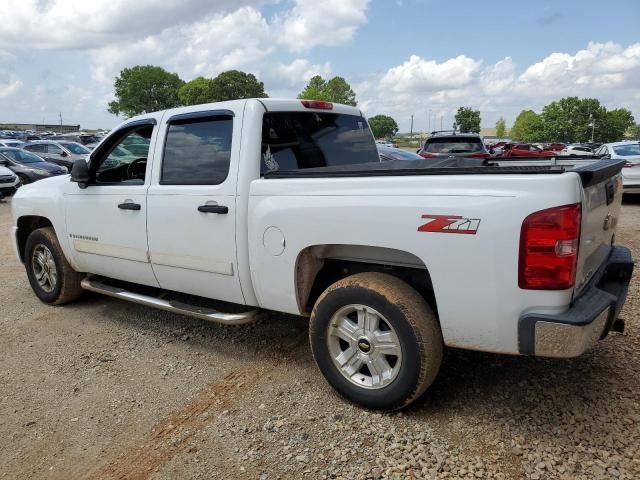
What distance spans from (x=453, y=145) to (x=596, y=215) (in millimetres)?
10538

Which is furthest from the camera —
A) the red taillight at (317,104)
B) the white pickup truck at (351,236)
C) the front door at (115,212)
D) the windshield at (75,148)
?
the windshield at (75,148)

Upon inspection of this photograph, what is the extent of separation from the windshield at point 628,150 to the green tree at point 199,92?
68340 mm

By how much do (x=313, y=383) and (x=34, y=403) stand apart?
1839 millimetres

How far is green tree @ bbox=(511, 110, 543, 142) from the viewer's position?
343ft

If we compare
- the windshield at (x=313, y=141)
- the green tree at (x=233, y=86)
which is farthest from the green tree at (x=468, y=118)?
the windshield at (x=313, y=141)

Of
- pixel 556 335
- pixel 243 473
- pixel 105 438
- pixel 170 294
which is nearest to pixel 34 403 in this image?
pixel 105 438

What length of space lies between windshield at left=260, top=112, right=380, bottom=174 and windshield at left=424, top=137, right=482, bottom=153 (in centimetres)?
860

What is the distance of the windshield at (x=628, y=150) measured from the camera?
12523mm

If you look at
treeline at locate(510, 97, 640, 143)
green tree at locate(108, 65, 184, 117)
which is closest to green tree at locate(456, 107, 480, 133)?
treeline at locate(510, 97, 640, 143)

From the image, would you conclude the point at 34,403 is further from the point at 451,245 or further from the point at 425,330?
the point at 451,245

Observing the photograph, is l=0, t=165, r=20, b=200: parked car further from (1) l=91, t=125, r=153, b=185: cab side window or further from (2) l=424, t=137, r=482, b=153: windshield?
(1) l=91, t=125, r=153, b=185: cab side window

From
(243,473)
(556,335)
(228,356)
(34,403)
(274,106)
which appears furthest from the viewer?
(228,356)

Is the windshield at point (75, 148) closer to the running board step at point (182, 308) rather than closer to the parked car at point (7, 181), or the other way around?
the parked car at point (7, 181)

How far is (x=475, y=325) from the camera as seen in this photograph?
2.74 m
